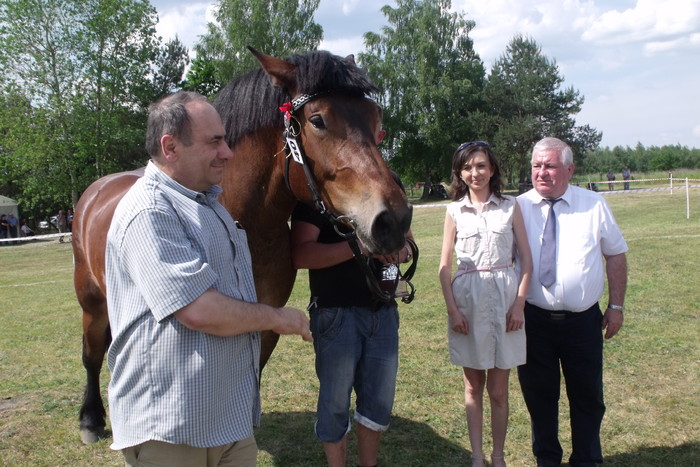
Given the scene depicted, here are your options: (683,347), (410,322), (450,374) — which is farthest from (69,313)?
(683,347)

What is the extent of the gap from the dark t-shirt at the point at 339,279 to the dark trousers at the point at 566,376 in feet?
3.87

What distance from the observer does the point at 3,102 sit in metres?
26.2

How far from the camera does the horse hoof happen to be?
3.86 m

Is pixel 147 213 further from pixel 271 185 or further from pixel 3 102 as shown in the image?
pixel 3 102

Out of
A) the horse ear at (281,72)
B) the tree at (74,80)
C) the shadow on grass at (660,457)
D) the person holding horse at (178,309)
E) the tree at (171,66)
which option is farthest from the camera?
the tree at (171,66)

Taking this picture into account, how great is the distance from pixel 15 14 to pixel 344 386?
98.0 ft

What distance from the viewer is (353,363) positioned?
8.60 feet

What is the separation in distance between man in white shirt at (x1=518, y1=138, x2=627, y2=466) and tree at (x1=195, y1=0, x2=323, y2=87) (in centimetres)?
2979

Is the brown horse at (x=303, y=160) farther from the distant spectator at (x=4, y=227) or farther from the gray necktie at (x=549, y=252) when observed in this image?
the distant spectator at (x=4, y=227)

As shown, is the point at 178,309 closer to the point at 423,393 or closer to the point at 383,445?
the point at 383,445

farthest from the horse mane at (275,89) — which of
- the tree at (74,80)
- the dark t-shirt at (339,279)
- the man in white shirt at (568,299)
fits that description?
the tree at (74,80)

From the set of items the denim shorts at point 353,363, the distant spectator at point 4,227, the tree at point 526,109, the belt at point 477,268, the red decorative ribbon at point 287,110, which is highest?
the tree at point 526,109

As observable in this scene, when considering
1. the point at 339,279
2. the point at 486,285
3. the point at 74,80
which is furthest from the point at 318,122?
the point at 74,80

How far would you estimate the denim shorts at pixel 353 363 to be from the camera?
260 centimetres
